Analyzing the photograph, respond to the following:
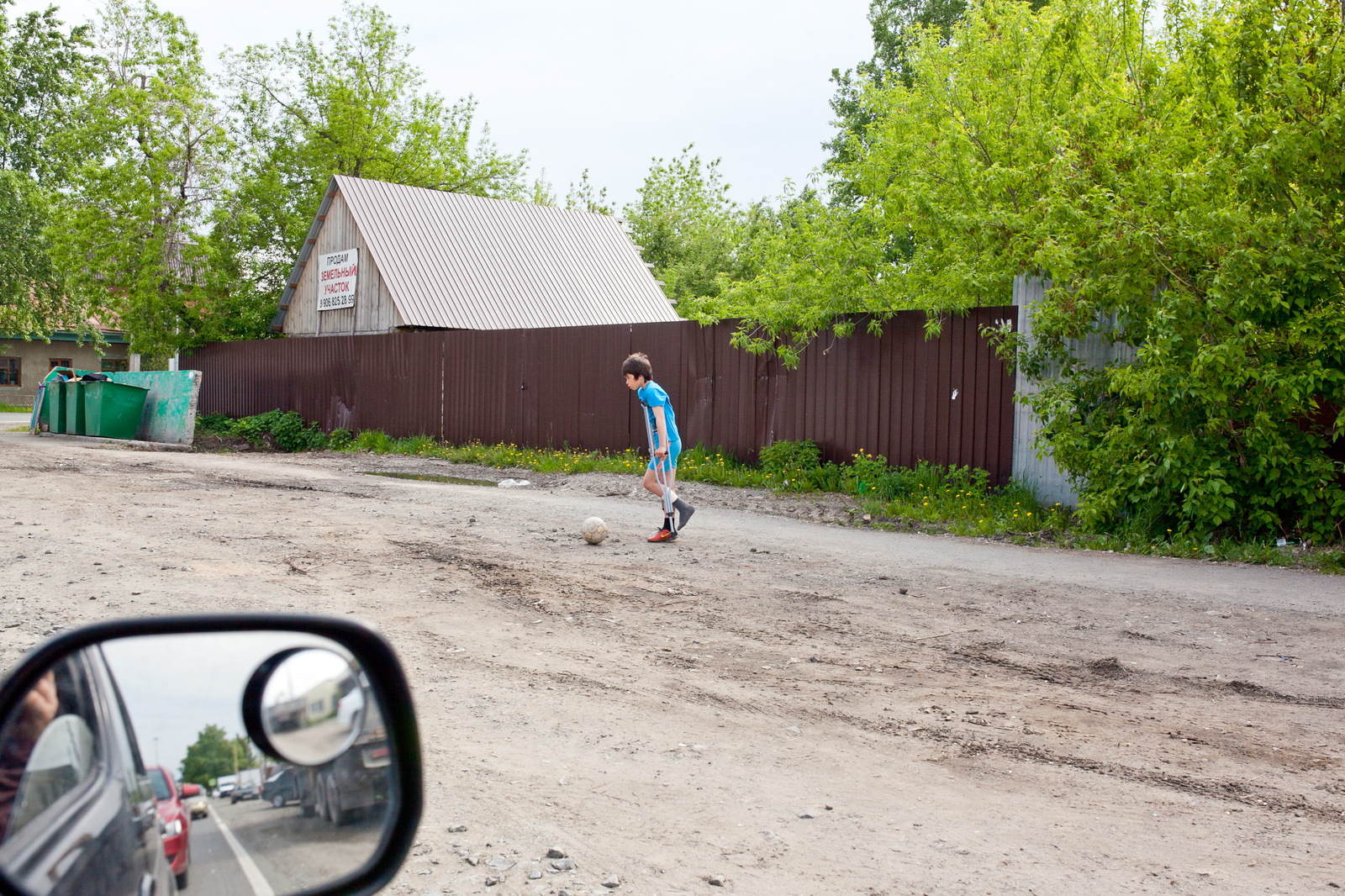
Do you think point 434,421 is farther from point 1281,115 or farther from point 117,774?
point 117,774

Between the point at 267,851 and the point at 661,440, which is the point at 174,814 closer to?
the point at 267,851

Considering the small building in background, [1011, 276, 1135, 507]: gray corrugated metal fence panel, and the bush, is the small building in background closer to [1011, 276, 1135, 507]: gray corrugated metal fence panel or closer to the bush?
the bush

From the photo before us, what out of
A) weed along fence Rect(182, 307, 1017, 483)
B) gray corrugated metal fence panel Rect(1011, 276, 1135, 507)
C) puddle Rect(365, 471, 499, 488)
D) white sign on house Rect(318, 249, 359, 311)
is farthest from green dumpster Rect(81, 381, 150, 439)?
gray corrugated metal fence panel Rect(1011, 276, 1135, 507)

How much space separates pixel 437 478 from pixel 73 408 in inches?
502

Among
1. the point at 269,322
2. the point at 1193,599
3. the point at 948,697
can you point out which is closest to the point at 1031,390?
the point at 1193,599

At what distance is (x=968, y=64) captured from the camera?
540 inches

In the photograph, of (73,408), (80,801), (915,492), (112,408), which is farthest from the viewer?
(73,408)

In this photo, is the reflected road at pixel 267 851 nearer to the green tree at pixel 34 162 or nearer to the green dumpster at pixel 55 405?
the green dumpster at pixel 55 405

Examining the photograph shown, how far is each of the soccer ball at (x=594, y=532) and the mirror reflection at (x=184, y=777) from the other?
724 centimetres

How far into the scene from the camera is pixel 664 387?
1580 cm

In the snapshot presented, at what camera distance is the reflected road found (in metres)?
1.14

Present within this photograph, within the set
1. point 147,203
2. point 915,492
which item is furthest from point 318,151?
point 915,492

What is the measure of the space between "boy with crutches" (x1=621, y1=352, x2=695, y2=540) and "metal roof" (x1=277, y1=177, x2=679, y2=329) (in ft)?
48.0

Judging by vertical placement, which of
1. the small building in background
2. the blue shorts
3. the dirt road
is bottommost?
the dirt road
